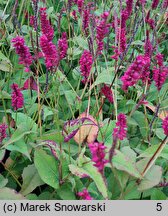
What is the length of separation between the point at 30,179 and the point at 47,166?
3.0 inches

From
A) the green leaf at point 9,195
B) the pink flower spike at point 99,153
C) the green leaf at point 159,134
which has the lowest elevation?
the green leaf at point 9,195

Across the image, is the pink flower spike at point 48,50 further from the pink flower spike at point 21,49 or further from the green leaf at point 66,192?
the green leaf at point 66,192

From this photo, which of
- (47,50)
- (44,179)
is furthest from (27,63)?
(44,179)

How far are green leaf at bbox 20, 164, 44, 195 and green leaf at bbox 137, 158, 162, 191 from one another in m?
0.32

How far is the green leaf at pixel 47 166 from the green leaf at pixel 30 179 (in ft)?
0.15

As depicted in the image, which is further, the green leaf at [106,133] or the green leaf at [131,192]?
the green leaf at [106,133]

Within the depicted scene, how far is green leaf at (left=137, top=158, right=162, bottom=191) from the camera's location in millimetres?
1184

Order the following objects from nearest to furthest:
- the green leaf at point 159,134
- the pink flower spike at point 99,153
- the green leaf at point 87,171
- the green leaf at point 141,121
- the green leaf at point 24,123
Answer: the pink flower spike at point 99,153 → the green leaf at point 87,171 → the green leaf at point 24,123 → the green leaf at point 159,134 → the green leaf at point 141,121

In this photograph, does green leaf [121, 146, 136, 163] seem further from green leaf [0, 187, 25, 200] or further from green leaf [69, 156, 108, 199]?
green leaf [0, 187, 25, 200]

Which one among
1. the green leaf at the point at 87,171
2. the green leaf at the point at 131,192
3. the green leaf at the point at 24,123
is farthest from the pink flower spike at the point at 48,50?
the green leaf at the point at 131,192

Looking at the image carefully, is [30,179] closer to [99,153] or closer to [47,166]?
[47,166]

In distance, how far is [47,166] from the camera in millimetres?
1292

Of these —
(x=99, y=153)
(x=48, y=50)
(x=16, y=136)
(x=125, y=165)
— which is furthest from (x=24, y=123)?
(x=99, y=153)

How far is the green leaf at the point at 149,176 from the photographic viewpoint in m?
1.18
